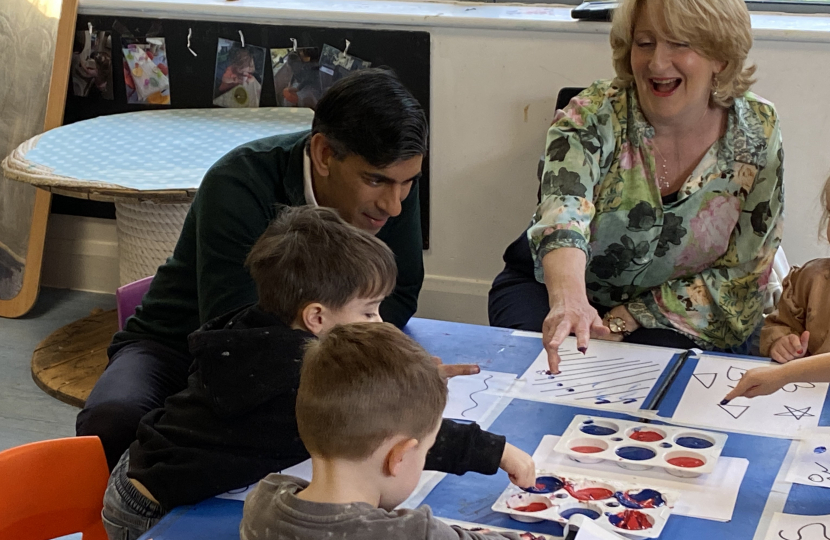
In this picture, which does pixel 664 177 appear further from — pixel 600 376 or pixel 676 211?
pixel 600 376

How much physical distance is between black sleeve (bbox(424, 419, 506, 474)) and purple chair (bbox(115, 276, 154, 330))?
96 cm

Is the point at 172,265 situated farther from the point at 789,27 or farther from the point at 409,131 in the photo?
the point at 789,27

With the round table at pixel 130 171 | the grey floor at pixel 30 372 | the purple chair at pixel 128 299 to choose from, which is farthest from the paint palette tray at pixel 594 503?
the grey floor at pixel 30 372

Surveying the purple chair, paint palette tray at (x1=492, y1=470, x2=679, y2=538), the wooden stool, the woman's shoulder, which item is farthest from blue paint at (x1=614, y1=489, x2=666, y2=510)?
the wooden stool

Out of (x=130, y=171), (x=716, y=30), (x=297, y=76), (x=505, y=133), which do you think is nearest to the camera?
(x=716, y=30)

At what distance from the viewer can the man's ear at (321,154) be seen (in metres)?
1.68

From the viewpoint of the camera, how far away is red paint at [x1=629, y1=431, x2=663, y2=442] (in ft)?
4.56

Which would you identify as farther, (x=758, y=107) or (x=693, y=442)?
(x=758, y=107)

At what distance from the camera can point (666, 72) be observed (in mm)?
1869

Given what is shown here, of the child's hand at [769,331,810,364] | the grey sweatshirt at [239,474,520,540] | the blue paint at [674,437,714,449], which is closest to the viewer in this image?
the grey sweatshirt at [239,474,520,540]

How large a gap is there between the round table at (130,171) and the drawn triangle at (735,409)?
5.26ft

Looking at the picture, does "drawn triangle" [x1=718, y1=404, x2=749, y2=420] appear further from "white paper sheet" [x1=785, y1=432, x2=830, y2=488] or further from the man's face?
the man's face

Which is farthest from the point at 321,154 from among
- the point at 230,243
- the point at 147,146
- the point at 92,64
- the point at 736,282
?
the point at 92,64

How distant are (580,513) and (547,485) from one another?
0.26 ft
